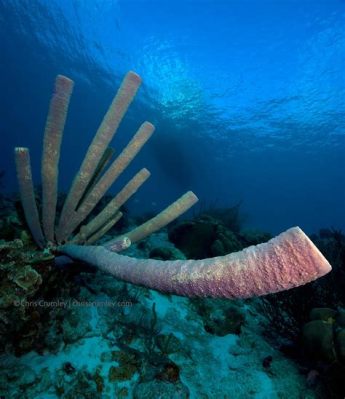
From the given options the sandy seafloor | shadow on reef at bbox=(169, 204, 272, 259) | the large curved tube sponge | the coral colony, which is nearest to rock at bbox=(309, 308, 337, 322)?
the sandy seafloor

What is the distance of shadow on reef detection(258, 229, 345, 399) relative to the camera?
115 inches

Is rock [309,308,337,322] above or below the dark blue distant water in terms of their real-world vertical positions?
below

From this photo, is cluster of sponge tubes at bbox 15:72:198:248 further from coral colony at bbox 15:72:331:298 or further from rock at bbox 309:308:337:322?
rock at bbox 309:308:337:322

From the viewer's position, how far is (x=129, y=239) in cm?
255

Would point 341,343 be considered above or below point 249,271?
below

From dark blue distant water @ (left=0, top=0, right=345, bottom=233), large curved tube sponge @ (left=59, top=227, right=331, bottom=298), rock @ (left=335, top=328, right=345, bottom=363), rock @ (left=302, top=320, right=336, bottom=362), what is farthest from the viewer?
dark blue distant water @ (left=0, top=0, right=345, bottom=233)

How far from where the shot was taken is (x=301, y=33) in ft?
66.2

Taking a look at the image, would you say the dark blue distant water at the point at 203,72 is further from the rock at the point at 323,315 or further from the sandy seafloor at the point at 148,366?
the sandy seafloor at the point at 148,366

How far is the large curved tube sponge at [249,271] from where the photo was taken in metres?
0.81

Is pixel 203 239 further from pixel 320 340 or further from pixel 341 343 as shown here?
pixel 341 343

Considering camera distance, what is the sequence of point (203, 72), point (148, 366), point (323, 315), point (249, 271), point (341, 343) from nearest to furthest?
point (249, 271) < point (148, 366) < point (341, 343) < point (323, 315) < point (203, 72)

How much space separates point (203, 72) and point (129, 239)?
25780mm

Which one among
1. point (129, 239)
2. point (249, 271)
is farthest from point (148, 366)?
point (249, 271)

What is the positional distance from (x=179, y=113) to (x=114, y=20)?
12675mm
